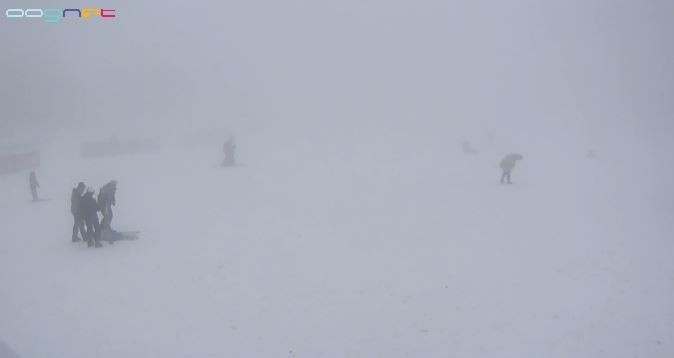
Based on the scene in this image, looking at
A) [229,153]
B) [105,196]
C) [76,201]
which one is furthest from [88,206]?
[229,153]

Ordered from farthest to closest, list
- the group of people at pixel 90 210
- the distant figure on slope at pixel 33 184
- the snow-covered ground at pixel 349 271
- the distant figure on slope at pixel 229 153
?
the distant figure on slope at pixel 229 153 < the distant figure on slope at pixel 33 184 < the group of people at pixel 90 210 < the snow-covered ground at pixel 349 271

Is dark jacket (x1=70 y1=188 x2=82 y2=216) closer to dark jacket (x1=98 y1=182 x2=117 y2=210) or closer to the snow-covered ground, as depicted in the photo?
dark jacket (x1=98 y1=182 x2=117 y2=210)

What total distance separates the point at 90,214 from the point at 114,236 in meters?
1.52

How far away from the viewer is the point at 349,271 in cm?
1455

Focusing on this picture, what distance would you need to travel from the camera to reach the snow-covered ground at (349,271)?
1088 cm

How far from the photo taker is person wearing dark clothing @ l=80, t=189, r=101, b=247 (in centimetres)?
1554

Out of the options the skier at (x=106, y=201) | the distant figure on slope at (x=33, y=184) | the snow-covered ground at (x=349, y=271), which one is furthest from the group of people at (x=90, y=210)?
the distant figure on slope at (x=33, y=184)

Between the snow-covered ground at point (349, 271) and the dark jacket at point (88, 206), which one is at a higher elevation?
the dark jacket at point (88, 206)

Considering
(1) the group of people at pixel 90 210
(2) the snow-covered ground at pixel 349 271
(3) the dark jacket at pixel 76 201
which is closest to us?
(2) the snow-covered ground at pixel 349 271

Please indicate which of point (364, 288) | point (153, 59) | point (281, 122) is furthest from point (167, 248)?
point (153, 59)

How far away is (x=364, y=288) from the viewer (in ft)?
43.9

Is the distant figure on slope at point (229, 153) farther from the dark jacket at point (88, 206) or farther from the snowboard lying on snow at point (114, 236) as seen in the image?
the dark jacket at point (88, 206)

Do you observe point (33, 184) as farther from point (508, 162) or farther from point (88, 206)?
Answer: point (508, 162)

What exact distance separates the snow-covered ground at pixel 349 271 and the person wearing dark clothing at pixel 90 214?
0.48 metres
